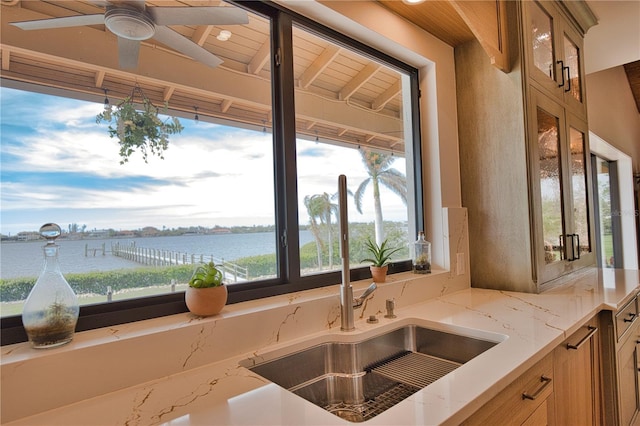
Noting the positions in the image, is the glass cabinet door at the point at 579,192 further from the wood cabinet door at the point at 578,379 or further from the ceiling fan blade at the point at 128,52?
the ceiling fan blade at the point at 128,52

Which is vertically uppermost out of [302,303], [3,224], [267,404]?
[3,224]

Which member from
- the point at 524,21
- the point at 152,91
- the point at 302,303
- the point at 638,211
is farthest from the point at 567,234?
the point at 638,211

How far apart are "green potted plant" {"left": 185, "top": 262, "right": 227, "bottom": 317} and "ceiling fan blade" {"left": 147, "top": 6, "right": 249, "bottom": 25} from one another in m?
0.85

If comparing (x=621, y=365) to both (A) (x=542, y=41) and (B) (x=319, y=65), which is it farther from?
(B) (x=319, y=65)

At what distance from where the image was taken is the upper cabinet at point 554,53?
81.3 inches

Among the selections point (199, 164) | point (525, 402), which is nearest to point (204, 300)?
point (199, 164)

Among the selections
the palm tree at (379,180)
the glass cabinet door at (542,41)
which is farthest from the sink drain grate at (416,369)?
the glass cabinet door at (542,41)

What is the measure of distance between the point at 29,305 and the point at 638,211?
6.38m

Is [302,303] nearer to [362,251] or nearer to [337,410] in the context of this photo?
[337,410]

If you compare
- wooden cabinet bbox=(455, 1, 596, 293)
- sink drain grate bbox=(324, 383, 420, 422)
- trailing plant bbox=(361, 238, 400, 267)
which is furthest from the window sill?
wooden cabinet bbox=(455, 1, 596, 293)

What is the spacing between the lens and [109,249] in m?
1.19

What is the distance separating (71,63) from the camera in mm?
1205

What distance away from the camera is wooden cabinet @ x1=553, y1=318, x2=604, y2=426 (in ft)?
4.31

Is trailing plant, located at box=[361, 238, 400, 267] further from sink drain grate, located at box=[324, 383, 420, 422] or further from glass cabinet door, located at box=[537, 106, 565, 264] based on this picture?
glass cabinet door, located at box=[537, 106, 565, 264]
